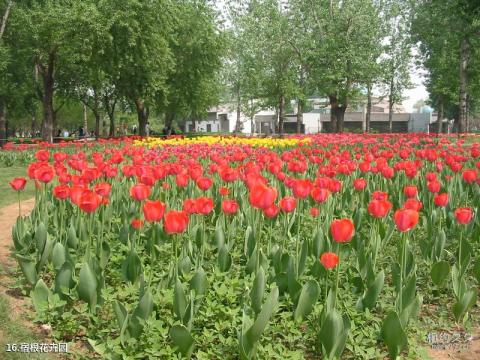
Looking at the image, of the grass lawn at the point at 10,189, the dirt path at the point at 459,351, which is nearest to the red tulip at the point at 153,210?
the dirt path at the point at 459,351

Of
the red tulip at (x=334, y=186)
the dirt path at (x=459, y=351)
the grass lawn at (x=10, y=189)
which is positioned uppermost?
the red tulip at (x=334, y=186)

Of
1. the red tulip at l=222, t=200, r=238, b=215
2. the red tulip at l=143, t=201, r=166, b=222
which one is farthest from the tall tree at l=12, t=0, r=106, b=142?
the red tulip at l=143, t=201, r=166, b=222

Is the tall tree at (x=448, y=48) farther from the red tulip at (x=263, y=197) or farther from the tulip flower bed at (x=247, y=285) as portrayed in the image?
the red tulip at (x=263, y=197)

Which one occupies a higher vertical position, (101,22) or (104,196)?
(101,22)

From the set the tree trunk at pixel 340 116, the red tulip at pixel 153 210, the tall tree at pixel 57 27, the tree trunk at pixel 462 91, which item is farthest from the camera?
the tree trunk at pixel 340 116

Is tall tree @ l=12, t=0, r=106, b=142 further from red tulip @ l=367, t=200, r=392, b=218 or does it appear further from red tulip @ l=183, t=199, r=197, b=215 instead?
red tulip @ l=367, t=200, r=392, b=218

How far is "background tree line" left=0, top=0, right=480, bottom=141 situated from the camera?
25.1m

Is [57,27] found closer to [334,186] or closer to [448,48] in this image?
[334,186]

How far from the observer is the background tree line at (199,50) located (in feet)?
82.3

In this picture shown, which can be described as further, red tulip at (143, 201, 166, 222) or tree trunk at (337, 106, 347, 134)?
tree trunk at (337, 106, 347, 134)

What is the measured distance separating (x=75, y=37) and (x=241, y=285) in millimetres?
23893

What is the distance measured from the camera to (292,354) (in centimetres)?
298

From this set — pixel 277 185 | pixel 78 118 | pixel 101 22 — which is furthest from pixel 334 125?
pixel 78 118

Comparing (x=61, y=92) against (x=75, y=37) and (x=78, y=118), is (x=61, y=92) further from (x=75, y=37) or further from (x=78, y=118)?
(x=78, y=118)
